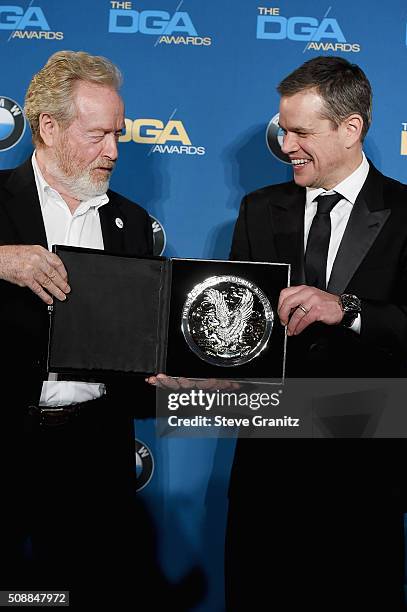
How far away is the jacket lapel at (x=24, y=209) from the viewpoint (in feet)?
7.70

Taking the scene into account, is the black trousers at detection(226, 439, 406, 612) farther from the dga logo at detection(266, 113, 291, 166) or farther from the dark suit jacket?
the dga logo at detection(266, 113, 291, 166)

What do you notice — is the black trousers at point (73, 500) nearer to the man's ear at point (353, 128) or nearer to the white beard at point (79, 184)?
the white beard at point (79, 184)

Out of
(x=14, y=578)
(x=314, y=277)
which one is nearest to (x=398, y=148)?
(x=314, y=277)

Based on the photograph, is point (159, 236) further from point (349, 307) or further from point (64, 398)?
point (349, 307)

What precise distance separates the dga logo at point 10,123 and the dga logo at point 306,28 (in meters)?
0.91

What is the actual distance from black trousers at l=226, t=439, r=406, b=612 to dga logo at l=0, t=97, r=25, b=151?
138cm

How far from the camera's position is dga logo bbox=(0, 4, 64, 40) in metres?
3.03

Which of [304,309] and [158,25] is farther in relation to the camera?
[158,25]

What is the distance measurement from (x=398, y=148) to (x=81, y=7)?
1.25 metres

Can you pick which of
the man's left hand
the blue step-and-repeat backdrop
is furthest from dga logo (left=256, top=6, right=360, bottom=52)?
the man's left hand

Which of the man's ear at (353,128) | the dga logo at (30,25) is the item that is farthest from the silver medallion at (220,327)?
the dga logo at (30,25)

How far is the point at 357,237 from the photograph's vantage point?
7.70 ft

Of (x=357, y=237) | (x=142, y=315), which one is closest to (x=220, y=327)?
(x=142, y=315)

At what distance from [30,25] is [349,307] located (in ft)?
5.41
